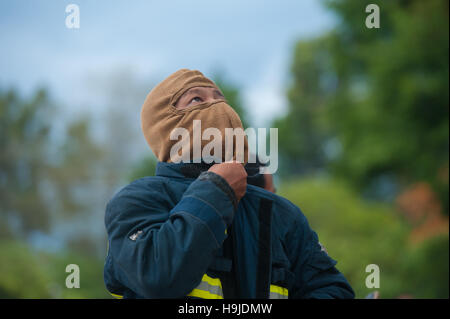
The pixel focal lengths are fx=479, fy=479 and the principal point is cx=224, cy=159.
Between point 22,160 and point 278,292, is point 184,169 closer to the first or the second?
point 278,292

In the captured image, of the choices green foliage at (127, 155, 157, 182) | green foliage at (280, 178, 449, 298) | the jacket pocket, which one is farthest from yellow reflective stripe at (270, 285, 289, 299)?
green foliage at (127, 155, 157, 182)

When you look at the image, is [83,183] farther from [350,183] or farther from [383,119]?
[383,119]

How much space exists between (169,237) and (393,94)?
28.5ft

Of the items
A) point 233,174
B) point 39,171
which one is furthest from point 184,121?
point 39,171

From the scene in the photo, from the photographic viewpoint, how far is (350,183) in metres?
11.8

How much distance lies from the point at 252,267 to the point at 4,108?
10357mm

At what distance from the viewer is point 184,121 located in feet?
5.34

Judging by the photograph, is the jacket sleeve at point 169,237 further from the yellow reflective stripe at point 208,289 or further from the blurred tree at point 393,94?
the blurred tree at point 393,94

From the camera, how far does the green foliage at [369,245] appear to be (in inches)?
315

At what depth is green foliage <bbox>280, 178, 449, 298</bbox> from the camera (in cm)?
799

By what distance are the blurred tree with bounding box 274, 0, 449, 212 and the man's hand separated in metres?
7.29

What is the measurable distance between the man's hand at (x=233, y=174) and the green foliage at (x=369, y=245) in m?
5.64

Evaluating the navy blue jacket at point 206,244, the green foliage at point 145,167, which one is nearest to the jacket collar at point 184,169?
the navy blue jacket at point 206,244

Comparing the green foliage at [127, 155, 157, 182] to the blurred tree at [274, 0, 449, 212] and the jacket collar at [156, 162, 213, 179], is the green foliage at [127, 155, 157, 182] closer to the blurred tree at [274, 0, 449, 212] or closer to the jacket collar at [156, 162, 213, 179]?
the blurred tree at [274, 0, 449, 212]
